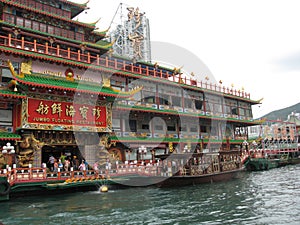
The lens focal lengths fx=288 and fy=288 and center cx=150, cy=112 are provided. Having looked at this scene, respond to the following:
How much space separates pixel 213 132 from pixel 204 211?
2664 cm

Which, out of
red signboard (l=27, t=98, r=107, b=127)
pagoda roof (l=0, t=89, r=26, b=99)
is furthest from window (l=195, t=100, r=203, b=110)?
pagoda roof (l=0, t=89, r=26, b=99)

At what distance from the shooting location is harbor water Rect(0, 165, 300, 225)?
36.7 ft

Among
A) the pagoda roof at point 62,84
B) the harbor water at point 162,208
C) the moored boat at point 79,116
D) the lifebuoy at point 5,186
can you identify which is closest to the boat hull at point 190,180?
→ the moored boat at point 79,116

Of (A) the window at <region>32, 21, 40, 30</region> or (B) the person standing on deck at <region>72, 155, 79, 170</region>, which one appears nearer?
(B) the person standing on deck at <region>72, 155, 79, 170</region>

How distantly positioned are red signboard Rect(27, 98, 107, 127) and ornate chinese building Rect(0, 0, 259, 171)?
7 centimetres

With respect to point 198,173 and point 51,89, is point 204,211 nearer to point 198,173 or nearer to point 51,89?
point 198,173

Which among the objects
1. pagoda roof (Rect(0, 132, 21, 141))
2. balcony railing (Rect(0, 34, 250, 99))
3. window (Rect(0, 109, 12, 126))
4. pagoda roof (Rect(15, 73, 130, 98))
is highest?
balcony railing (Rect(0, 34, 250, 99))

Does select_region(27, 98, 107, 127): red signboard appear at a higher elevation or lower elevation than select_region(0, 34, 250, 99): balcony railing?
lower

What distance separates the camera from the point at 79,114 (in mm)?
21953

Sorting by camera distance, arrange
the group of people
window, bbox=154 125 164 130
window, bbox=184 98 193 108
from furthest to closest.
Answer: window, bbox=184 98 193 108 < window, bbox=154 125 164 130 < the group of people

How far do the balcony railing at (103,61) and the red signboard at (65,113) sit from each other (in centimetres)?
467

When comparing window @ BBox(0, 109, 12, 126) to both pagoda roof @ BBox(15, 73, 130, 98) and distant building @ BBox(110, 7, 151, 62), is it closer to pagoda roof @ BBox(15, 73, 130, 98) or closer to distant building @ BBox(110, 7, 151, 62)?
pagoda roof @ BBox(15, 73, 130, 98)

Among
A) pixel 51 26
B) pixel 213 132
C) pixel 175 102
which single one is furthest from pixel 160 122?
pixel 51 26

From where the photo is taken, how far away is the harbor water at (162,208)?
36.7 feet
